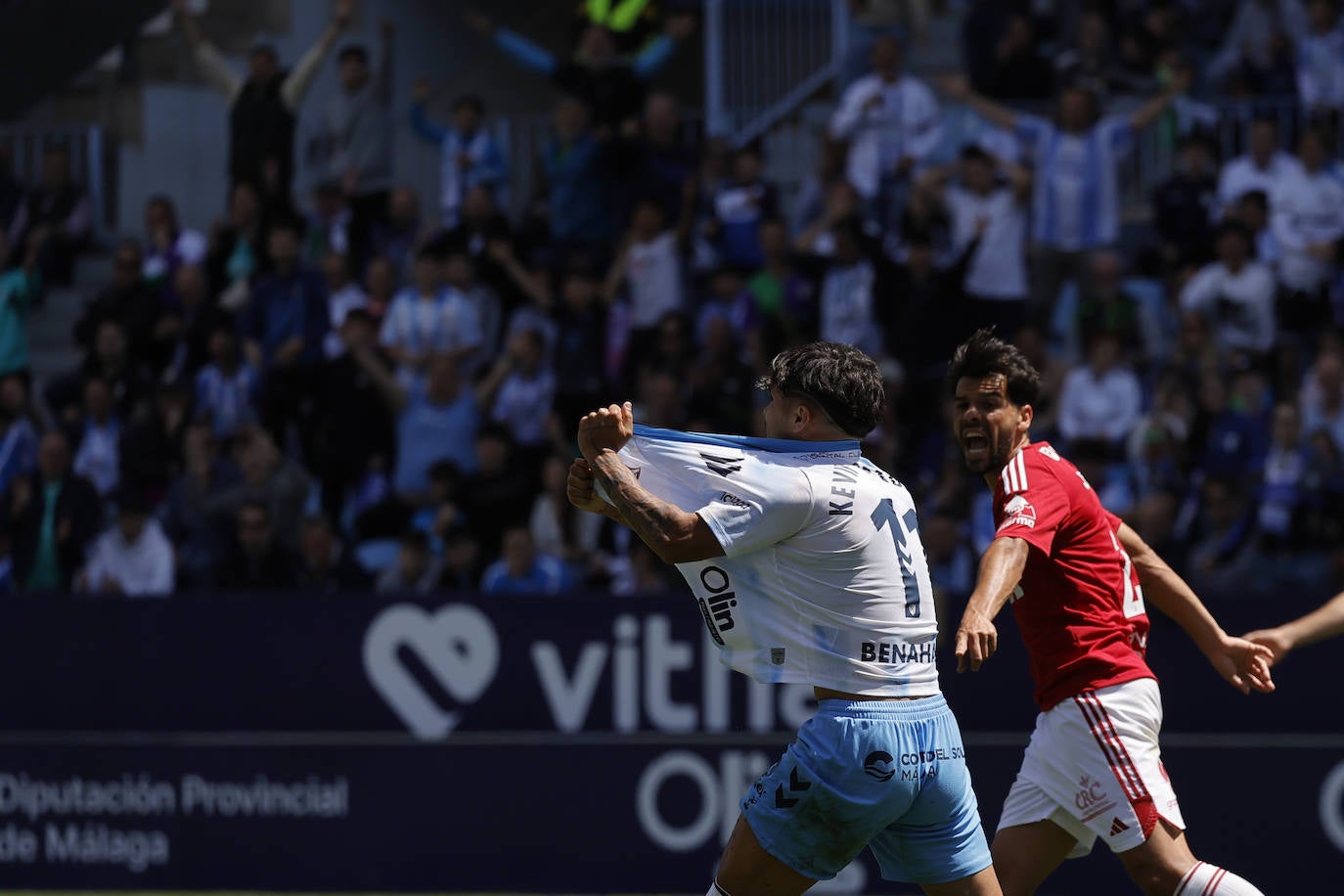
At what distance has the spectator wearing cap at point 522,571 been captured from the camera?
460 inches

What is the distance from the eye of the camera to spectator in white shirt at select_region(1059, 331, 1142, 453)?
12453mm

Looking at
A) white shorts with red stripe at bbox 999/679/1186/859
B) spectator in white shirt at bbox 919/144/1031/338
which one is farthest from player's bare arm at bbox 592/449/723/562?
spectator in white shirt at bbox 919/144/1031/338

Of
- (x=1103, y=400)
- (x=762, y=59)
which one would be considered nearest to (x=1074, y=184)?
(x=1103, y=400)

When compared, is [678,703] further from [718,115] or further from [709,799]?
→ [718,115]

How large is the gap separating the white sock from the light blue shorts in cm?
90

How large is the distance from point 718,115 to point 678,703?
7585 millimetres

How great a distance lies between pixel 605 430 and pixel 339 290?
9.57 m

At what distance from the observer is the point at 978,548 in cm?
1148

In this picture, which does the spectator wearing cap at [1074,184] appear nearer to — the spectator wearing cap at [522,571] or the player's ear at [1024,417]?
the spectator wearing cap at [522,571]

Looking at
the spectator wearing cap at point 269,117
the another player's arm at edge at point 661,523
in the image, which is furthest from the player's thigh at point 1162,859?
the spectator wearing cap at point 269,117

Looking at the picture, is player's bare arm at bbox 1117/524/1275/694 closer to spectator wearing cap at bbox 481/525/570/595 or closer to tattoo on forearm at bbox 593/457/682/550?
tattoo on forearm at bbox 593/457/682/550

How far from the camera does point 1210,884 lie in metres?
5.95

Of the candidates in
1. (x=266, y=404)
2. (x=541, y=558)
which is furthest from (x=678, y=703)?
(x=266, y=404)

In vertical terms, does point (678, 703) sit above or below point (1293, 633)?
below
